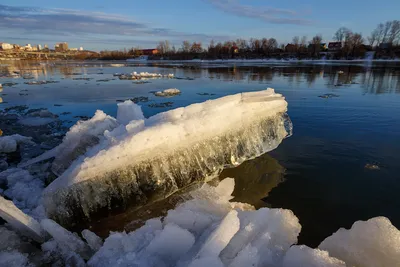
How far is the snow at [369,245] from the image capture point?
1689mm

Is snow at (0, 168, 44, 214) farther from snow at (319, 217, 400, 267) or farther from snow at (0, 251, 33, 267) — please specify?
snow at (319, 217, 400, 267)

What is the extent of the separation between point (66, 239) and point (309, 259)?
2.13 metres

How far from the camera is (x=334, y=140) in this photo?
217 inches

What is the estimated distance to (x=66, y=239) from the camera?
2424mm

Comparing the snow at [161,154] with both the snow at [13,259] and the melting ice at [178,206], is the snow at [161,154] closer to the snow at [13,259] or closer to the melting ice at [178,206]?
the melting ice at [178,206]

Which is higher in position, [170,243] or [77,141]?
[77,141]

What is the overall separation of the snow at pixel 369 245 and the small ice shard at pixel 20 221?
8.52 ft

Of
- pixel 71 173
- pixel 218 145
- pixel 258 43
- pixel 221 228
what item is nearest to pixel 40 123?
pixel 71 173

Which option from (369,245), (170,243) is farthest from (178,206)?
(369,245)

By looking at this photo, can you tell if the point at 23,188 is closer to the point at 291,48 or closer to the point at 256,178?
the point at 256,178

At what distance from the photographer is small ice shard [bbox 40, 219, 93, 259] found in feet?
7.89

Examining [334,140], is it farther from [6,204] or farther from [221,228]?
[6,204]

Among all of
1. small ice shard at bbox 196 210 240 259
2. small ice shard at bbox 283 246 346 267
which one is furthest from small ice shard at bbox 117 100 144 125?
small ice shard at bbox 283 246 346 267

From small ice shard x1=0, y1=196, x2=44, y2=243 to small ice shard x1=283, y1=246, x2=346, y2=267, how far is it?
7.58 ft
